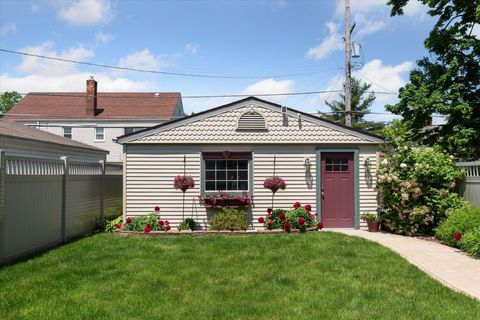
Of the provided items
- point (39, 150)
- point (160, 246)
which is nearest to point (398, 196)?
point (160, 246)

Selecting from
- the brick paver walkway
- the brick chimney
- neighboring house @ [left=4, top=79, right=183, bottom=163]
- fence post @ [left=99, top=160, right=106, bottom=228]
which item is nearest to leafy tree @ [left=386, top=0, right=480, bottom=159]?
the brick paver walkway

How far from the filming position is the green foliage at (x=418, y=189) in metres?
9.82

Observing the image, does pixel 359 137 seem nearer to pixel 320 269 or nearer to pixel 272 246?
pixel 272 246

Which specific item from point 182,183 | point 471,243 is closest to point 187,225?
point 182,183

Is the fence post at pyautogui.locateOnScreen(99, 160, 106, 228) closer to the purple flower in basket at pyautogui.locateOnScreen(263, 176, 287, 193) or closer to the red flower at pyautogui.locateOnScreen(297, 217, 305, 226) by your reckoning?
the purple flower in basket at pyautogui.locateOnScreen(263, 176, 287, 193)

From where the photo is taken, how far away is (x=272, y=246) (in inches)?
325

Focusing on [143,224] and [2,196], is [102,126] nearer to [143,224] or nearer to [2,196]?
[143,224]

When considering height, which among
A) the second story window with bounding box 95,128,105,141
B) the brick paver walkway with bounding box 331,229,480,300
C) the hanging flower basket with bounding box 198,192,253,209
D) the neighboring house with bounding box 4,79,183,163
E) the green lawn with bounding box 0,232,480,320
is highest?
the neighboring house with bounding box 4,79,183,163

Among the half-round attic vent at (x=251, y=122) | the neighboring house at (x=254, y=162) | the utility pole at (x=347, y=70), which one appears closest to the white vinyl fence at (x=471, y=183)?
the neighboring house at (x=254, y=162)

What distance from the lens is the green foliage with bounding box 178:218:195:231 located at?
1052cm

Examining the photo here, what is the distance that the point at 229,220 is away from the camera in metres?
10.3

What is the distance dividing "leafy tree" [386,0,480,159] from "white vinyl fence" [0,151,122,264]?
8.91 m

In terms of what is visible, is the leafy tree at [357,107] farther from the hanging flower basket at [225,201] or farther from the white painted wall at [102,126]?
the hanging flower basket at [225,201]

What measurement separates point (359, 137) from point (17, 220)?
8442 mm
